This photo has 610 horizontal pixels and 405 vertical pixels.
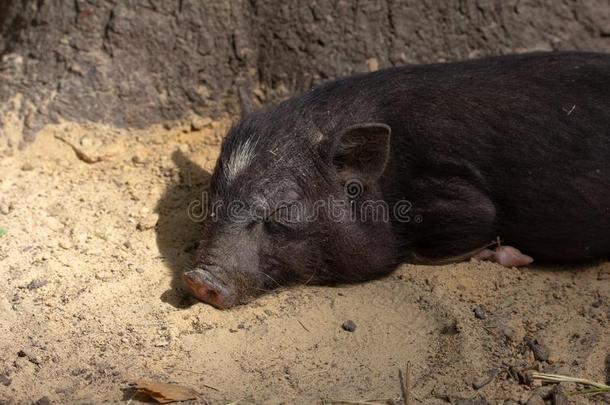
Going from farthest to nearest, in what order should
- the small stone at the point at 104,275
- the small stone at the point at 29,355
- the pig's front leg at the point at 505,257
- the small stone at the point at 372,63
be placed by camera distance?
the small stone at the point at 372,63 → the pig's front leg at the point at 505,257 → the small stone at the point at 104,275 → the small stone at the point at 29,355

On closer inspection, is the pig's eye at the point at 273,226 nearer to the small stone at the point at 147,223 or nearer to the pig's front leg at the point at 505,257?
the small stone at the point at 147,223

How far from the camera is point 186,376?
11.7 feet

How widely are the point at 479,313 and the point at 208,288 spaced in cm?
143

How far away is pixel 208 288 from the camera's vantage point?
13.3 feet

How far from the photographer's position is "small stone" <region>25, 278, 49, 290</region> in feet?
13.6

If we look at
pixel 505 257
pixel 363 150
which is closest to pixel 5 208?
pixel 363 150

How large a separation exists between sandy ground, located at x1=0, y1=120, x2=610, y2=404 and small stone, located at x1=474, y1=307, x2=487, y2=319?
3 cm

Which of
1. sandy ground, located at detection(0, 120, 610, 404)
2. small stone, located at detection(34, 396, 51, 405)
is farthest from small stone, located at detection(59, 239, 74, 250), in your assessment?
small stone, located at detection(34, 396, 51, 405)

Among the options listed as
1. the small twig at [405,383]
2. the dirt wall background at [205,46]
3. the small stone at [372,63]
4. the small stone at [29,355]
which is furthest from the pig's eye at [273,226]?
the small stone at [372,63]

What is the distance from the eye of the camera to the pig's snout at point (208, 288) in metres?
4.06

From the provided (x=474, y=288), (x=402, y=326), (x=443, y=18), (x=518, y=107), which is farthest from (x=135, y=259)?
(x=443, y=18)

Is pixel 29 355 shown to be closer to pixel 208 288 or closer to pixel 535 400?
pixel 208 288

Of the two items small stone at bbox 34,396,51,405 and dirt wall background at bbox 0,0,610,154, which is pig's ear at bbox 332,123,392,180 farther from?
small stone at bbox 34,396,51,405

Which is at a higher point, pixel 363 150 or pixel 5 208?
pixel 363 150
